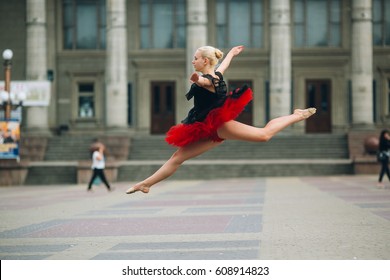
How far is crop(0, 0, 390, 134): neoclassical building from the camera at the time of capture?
55438 mm

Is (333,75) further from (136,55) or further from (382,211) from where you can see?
(382,211)

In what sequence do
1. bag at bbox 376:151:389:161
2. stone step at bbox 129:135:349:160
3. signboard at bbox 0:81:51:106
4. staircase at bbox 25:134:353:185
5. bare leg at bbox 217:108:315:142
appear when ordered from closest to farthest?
bare leg at bbox 217:108:315:142
bag at bbox 376:151:389:161
staircase at bbox 25:134:353:185
signboard at bbox 0:81:51:106
stone step at bbox 129:135:349:160

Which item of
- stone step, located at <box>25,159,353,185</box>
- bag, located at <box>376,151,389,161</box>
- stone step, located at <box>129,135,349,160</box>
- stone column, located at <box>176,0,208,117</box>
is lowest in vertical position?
stone step, located at <box>25,159,353,185</box>

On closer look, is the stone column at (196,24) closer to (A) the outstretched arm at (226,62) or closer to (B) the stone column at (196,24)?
(B) the stone column at (196,24)

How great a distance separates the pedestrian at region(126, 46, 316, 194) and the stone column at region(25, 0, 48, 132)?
40514mm

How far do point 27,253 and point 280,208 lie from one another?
867cm

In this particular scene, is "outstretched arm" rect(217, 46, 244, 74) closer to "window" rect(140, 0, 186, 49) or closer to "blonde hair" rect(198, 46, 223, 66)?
"blonde hair" rect(198, 46, 223, 66)

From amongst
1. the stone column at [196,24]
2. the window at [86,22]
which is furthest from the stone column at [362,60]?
the window at [86,22]

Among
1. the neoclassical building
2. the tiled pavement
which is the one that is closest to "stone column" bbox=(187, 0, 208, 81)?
the neoclassical building

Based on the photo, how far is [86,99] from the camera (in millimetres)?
56375

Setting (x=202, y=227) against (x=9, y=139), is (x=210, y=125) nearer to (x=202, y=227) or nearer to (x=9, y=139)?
(x=202, y=227)

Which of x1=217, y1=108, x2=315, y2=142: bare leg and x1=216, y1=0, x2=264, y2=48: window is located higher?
x1=216, y1=0, x2=264, y2=48: window

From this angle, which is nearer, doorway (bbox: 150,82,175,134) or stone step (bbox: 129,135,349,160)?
stone step (bbox: 129,135,349,160)

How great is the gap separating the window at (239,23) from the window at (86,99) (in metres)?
8.48
